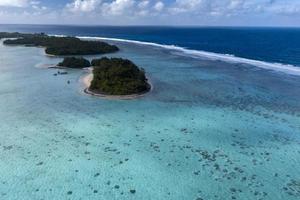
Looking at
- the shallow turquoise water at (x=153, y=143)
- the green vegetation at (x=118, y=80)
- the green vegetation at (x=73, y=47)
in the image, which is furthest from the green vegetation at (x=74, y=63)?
the green vegetation at (x=73, y=47)

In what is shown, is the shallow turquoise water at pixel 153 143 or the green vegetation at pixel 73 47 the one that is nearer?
the shallow turquoise water at pixel 153 143

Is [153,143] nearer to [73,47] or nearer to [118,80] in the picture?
[118,80]

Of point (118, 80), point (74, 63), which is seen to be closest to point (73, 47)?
point (74, 63)

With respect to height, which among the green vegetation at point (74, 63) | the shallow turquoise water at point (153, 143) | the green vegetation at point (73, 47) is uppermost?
the green vegetation at point (73, 47)

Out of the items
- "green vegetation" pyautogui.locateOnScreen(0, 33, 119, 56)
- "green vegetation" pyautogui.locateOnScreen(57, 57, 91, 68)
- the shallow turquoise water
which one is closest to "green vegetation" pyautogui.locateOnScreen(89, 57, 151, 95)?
the shallow turquoise water

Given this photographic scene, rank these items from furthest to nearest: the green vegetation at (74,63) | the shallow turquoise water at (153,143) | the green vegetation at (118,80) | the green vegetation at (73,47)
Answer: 1. the green vegetation at (73,47)
2. the green vegetation at (74,63)
3. the green vegetation at (118,80)
4. the shallow turquoise water at (153,143)

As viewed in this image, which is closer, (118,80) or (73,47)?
(118,80)

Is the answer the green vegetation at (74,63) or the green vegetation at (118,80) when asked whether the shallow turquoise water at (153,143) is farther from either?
the green vegetation at (74,63)
